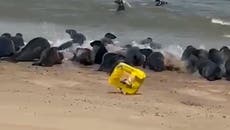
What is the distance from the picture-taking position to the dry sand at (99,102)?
16.4 feet

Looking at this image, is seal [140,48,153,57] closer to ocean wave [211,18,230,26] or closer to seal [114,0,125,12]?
ocean wave [211,18,230,26]

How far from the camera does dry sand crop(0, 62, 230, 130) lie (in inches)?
197

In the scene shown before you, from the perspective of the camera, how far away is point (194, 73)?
8.14 metres

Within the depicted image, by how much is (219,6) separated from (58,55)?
703 centimetres

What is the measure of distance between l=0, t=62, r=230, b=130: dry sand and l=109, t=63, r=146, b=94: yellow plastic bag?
0.32 ft

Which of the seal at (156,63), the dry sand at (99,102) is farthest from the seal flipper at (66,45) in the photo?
the seal at (156,63)

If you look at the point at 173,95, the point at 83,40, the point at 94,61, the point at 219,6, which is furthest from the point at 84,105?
the point at 219,6

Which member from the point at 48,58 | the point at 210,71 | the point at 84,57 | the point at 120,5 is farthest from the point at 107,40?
the point at 120,5

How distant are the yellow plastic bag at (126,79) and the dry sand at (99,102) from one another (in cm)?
10

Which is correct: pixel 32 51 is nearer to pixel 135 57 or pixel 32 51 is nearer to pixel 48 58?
→ pixel 48 58

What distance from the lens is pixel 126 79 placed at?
6496 millimetres

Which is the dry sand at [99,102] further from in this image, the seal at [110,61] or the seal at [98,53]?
the seal at [98,53]

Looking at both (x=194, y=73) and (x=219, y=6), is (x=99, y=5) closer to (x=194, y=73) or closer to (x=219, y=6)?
(x=219, y=6)

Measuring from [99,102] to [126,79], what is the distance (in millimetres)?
696
